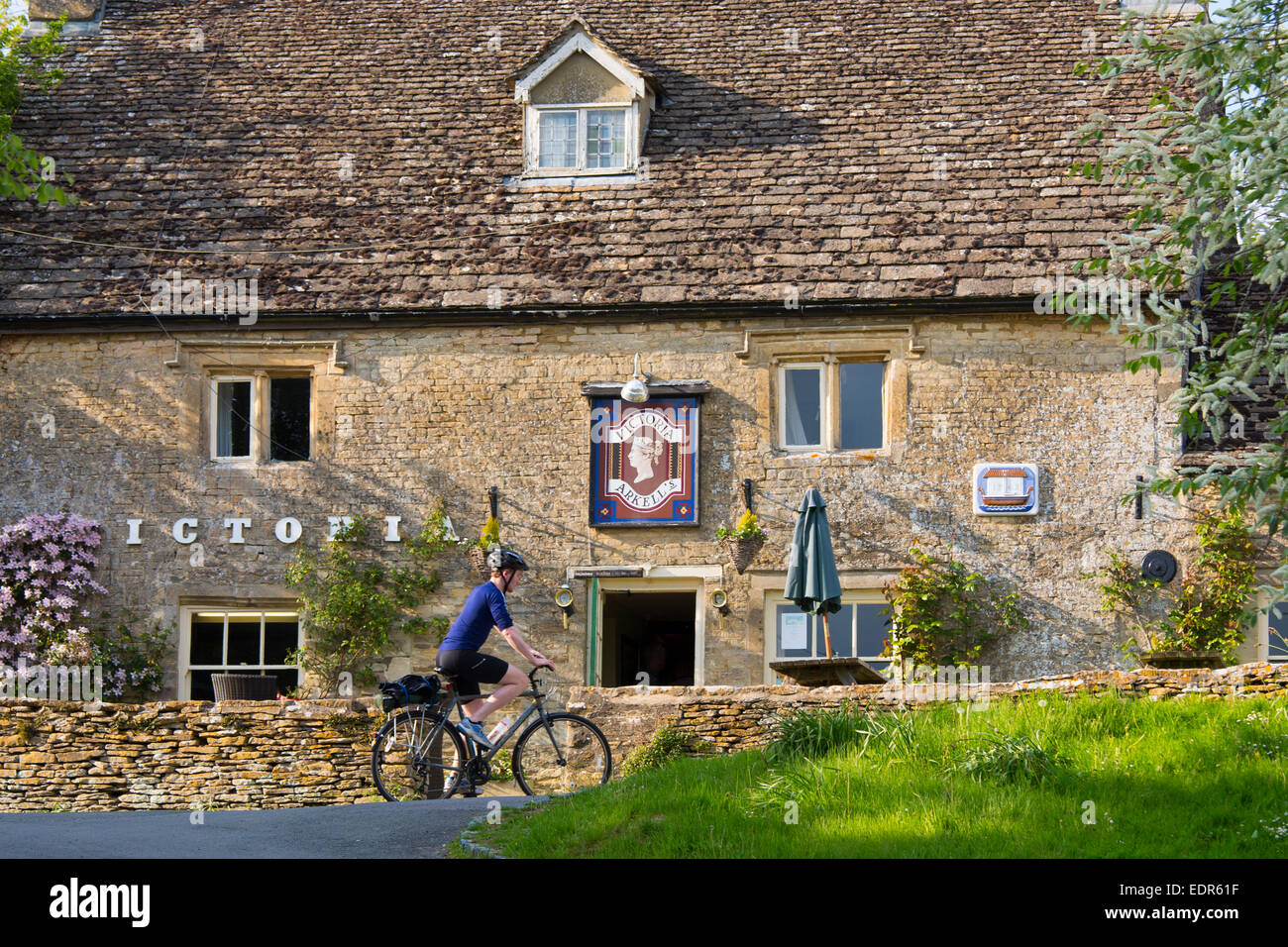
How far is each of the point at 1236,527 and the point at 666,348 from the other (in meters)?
5.78

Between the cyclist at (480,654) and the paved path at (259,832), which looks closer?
the paved path at (259,832)

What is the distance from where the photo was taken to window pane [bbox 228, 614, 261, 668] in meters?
15.7

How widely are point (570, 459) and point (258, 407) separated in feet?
11.3

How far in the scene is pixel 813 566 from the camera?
1323cm

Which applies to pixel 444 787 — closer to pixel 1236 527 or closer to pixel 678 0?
pixel 1236 527

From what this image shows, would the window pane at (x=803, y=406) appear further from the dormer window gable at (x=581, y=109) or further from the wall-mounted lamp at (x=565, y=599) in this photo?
the dormer window gable at (x=581, y=109)

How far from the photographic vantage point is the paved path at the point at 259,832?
336 inches

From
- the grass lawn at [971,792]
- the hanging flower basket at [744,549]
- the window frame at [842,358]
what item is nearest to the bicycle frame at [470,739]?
the grass lawn at [971,792]

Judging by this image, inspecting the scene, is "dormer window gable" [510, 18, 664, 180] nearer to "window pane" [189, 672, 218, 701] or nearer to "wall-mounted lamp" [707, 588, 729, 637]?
"wall-mounted lamp" [707, 588, 729, 637]

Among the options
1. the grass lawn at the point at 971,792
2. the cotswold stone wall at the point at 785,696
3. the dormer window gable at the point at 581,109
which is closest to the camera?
the grass lawn at the point at 971,792

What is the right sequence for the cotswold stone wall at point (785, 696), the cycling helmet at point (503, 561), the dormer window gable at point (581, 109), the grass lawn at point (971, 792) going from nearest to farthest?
the grass lawn at point (971, 792), the cotswold stone wall at point (785, 696), the cycling helmet at point (503, 561), the dormer window gable at point (581, 109)

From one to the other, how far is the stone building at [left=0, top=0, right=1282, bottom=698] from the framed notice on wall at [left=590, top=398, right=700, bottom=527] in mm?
33

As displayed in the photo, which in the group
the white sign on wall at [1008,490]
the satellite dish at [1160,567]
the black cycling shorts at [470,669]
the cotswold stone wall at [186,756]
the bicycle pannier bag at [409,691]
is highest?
the white sign on wall at [1008,490]

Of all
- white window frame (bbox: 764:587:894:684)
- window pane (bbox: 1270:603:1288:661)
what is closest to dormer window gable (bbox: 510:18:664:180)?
white window frame (bbox: 764:587:894:684)
